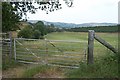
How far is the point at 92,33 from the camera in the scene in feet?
30.9

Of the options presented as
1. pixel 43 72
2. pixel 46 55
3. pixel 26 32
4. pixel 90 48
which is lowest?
pixel 43 72

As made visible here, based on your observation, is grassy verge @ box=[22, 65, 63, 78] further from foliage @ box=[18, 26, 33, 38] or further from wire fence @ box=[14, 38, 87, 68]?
foliage @ box=[18, 26, 33, 38]

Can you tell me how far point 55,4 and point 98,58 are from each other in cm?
793

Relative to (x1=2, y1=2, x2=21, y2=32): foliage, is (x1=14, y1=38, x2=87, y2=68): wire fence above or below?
below

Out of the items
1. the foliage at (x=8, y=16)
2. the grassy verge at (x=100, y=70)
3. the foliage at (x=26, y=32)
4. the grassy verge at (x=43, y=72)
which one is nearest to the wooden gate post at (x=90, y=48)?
the grassy verge at (x=100, y=70)

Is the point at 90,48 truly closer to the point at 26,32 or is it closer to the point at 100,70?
the point at 100,70

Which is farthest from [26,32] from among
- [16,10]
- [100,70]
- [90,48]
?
[100,70]

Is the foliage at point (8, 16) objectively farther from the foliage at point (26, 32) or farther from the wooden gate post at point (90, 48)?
the foliage at point (26, 32)

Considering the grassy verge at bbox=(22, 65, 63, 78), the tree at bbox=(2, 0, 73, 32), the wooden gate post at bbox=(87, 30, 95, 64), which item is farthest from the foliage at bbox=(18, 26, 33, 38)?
the wooden gate post at bbox=(87, 30, 95, 64)

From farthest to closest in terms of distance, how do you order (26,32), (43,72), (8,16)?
(26,32) → (8,16) → (43,72)

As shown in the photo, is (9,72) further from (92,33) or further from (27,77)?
(92,33)

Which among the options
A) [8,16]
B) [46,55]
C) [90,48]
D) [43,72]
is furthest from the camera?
[8,16]

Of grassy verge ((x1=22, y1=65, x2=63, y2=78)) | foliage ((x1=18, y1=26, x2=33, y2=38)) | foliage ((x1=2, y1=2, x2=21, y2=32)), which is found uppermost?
foliage ((x1=2, y1=2, x2=21, y2=32))

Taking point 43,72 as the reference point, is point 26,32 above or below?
above
